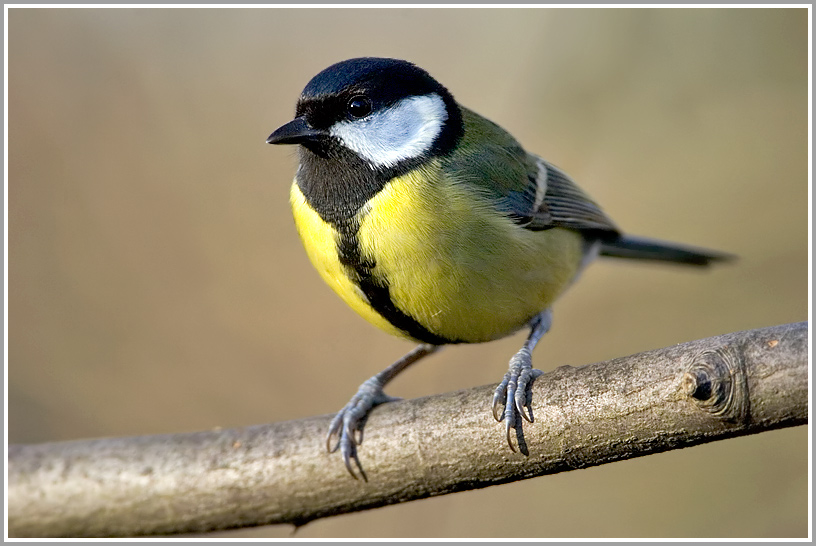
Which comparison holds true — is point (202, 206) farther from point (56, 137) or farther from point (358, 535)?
point (358, 535)

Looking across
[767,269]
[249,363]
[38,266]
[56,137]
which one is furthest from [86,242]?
[767,269]

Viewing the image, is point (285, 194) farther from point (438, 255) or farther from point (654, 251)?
point (438, 255)

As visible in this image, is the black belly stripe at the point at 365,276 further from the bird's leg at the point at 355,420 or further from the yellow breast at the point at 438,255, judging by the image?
the bird's leg at the point at 355,420

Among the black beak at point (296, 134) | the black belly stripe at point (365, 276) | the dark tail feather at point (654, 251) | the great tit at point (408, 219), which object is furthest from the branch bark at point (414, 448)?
the dark tail feather at point (654, 251)

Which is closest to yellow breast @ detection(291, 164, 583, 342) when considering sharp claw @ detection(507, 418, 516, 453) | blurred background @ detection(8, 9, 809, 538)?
sharp claw @ detection(507, 418, 516, 453)

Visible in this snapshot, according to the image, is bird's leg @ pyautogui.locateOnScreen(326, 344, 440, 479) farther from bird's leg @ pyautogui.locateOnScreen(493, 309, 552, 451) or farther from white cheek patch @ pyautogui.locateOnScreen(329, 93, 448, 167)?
white cheek patch @ pyautogui.locateOnScreen(329, 93, 448, 167)

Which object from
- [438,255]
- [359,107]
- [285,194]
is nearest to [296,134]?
[359,107]

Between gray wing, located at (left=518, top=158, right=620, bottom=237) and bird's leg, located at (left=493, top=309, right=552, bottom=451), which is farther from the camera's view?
gray wing, located at (left=518, top=158, right=620, bottom=237)
